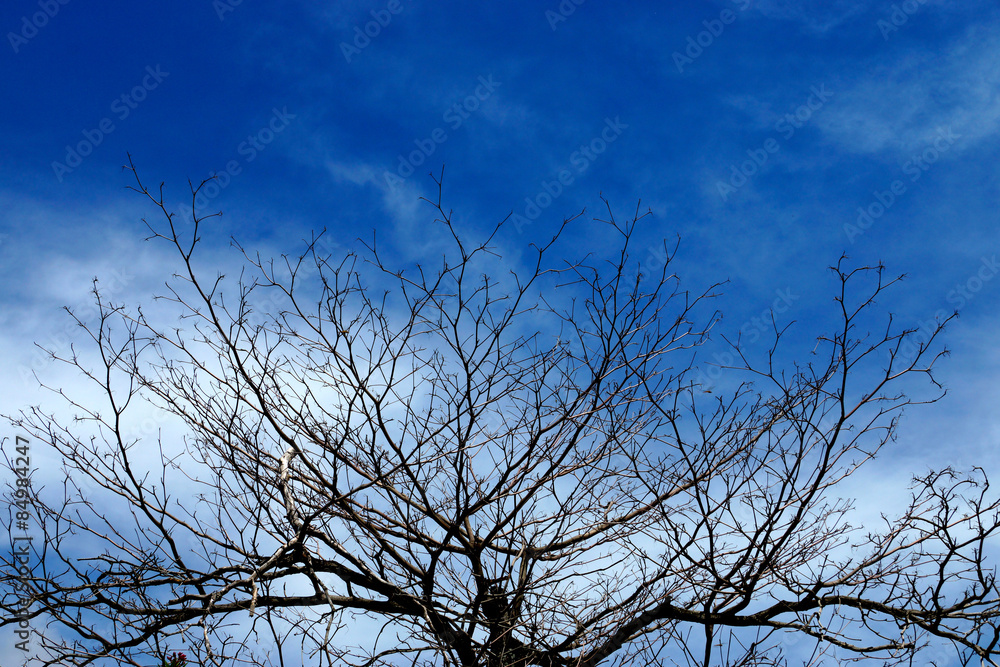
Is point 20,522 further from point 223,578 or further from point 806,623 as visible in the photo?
point 806,623

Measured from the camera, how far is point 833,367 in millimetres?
4688

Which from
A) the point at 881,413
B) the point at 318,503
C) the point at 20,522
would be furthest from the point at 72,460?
the point at 881,413

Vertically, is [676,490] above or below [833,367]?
below

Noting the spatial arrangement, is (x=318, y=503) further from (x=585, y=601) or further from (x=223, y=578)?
(x=585, y=601)

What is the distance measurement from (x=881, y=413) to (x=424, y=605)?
128 inches

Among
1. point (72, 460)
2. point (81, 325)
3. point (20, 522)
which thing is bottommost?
point (20, 522)

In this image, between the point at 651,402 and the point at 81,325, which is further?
the point at 81,325

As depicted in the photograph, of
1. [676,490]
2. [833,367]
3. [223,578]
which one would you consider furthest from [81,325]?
[833,367]

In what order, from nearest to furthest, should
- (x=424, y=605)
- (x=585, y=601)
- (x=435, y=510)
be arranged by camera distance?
(x=424, y=605), (x=585, y=601), (x=435, y=510)

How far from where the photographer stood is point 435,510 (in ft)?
17.0

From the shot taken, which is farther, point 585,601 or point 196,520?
point 196,520

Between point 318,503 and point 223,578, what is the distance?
79 cm

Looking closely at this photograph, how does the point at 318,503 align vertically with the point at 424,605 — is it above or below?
above

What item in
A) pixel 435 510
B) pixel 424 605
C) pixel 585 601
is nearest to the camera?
Answer: pixel 424 605
